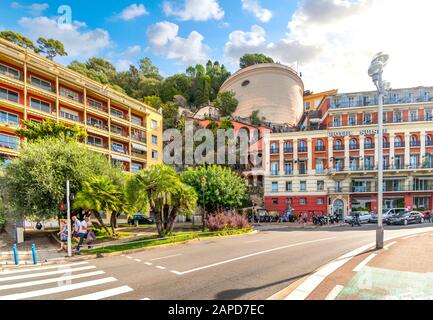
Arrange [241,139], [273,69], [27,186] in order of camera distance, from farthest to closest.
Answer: [273,69] → [241,139] → [27,186]

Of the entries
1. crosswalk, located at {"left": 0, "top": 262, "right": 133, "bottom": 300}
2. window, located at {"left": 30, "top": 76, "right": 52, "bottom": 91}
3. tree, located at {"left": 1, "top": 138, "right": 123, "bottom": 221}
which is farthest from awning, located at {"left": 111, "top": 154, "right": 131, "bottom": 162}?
Result: crosswalk, located at {"left": 0, "top": 262, "right": 133, "bottom": 300}

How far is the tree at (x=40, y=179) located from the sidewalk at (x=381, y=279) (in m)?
17.4

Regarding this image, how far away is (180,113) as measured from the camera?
54.5 m

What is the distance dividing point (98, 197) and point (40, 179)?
12.9 ft

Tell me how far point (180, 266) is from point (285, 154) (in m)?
32.0

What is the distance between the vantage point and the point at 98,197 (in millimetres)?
16500

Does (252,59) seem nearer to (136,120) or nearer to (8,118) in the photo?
(136,120)

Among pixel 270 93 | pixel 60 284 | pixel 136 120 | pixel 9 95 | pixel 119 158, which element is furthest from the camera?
pixel 270 93

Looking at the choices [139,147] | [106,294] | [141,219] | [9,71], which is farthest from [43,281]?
[139,147]

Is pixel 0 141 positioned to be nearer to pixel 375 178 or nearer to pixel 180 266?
pixel 180 266

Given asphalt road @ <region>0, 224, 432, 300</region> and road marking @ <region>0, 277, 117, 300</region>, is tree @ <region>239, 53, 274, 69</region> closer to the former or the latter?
asphalt road @ <region>0, 224, 432, 300</region>

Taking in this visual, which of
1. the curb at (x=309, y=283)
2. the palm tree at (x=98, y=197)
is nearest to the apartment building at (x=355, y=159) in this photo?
the palm tree at (x=98, y=197)

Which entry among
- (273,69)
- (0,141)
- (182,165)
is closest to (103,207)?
(0,141)
